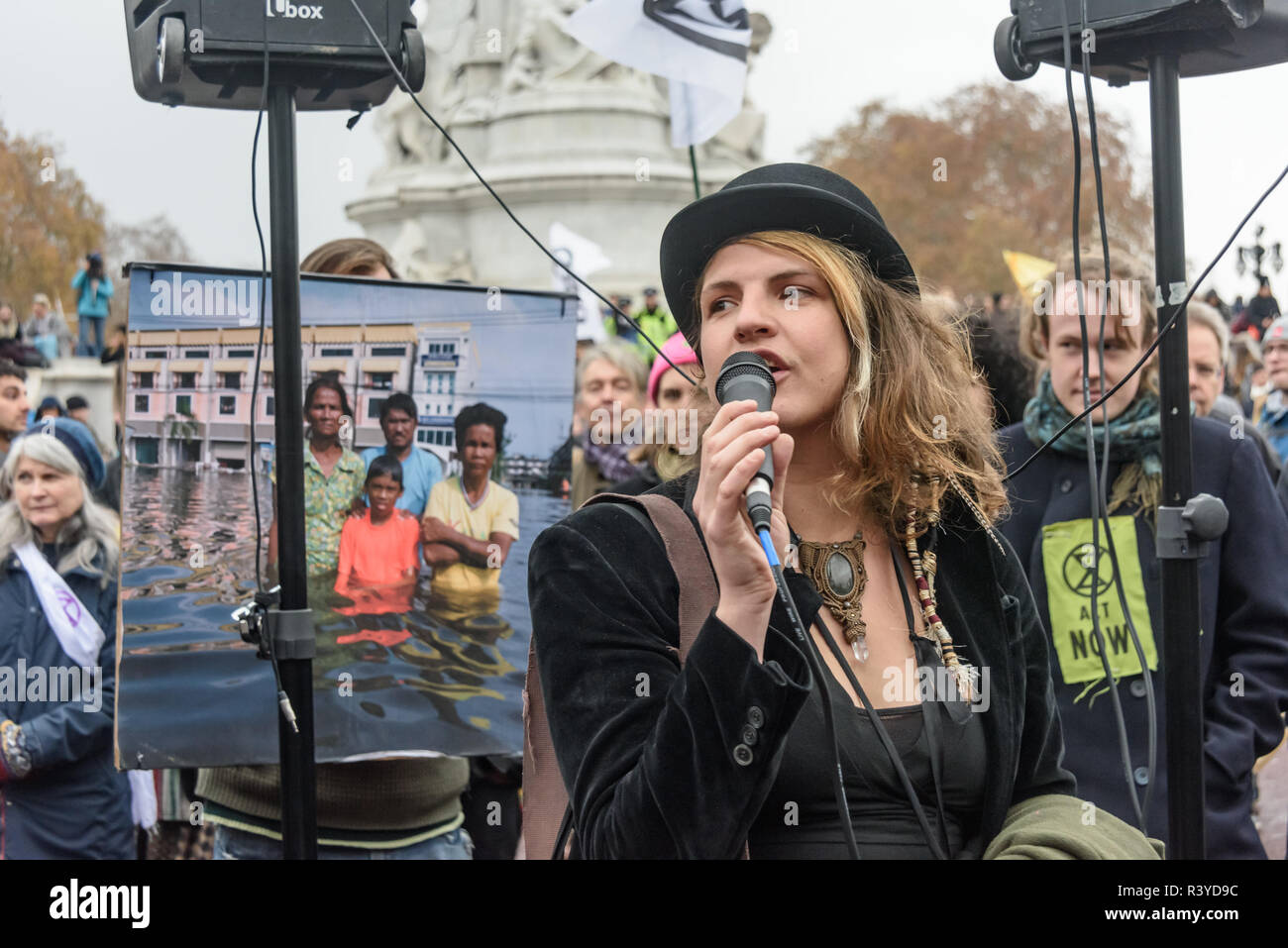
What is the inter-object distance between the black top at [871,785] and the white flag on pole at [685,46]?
2.28 m

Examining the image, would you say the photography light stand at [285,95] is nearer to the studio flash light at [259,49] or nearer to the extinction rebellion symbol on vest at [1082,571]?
the studio flash light at [259,49]

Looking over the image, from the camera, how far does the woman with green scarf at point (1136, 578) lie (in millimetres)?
3842

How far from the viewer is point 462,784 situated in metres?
4.19

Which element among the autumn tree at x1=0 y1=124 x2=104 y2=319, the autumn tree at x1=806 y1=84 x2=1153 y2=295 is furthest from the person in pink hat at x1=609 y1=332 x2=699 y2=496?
A: the autumn tree at x1=806 y1=84 x2=1153 y2=295

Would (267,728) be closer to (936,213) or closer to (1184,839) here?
(1184,839)

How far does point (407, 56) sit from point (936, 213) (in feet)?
116

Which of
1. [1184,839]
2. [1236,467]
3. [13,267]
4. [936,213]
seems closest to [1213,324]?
[1236,467]

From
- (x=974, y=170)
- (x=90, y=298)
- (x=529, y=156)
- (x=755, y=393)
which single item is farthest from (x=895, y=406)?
(x=974, y=170)

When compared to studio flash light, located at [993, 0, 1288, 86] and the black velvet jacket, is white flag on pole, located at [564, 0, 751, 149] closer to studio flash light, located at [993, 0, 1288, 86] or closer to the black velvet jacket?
studio flash light, located at [993, 0, 1288, 86]

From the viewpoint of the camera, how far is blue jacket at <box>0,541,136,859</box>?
443cm

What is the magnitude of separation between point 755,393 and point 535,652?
1.79 feet

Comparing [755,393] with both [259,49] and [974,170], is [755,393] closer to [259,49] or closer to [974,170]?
[259,49]

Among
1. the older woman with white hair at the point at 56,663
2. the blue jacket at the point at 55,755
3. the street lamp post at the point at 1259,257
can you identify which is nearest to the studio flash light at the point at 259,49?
the older woman with white hair at the point at 56,663

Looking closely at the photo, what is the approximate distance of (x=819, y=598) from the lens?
93.1 inches
